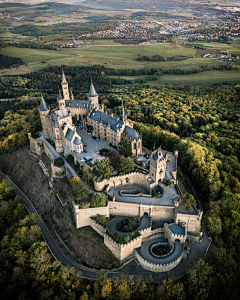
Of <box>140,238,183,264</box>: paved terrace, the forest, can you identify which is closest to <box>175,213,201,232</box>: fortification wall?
the forest

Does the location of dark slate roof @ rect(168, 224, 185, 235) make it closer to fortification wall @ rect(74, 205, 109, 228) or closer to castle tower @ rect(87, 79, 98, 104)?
fortification wall @ rect(74, 205, 109, 228)

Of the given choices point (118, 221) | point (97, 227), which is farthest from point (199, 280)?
point (97, 227)

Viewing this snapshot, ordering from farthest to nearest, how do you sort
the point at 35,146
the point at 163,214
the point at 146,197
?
the point at 35,146 → the point at 146,197 → the point at 163,214

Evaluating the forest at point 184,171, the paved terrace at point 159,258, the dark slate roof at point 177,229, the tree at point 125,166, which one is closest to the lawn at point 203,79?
the forest at point 184,171

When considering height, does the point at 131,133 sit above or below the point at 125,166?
above

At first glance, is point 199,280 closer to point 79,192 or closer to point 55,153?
point 79,192

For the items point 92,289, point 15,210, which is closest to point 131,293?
point 92,289

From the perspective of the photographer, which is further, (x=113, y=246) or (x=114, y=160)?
(x=114, y=160)
